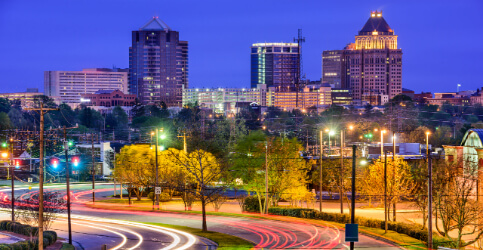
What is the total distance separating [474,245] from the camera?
39.5 metres

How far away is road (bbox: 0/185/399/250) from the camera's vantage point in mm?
38250

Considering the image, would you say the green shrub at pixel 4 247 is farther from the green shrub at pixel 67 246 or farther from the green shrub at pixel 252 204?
the green shrub at pixel 252 204

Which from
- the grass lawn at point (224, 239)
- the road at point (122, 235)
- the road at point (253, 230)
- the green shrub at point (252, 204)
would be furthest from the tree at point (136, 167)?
the grass lawn at point (224, 239)

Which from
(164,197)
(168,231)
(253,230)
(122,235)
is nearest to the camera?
(122,235)

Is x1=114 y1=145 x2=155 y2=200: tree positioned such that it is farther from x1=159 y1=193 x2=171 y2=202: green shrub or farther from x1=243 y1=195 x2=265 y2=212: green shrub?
x1=243 y1=195 x2=265 y2=212: green shrub

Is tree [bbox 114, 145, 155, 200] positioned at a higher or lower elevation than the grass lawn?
higher

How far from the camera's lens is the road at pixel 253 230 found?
38.2 metres

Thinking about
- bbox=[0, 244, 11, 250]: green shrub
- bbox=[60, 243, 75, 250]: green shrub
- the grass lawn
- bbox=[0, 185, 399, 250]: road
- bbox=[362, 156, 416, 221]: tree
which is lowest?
bbox=[0, 185, 399, 250]: road

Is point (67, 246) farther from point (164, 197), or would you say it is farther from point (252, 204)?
point (164, 197)

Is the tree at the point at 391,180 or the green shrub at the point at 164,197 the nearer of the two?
the tree at the point at 391,180

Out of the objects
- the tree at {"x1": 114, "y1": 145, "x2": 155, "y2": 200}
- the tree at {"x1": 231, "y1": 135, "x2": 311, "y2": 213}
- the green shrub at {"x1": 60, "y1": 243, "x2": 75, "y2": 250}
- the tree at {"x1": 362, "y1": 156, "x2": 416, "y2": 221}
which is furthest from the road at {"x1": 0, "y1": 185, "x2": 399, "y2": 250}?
the tree at {"x1": 362, "y1": 156, "x2": 416, "y2": 221}

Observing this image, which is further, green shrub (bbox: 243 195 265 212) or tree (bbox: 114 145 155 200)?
tree (bbox: 114 145 155 200)

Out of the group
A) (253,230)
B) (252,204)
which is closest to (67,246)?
(253,230)

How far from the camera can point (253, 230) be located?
145 feet
